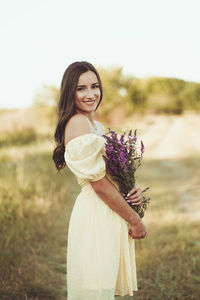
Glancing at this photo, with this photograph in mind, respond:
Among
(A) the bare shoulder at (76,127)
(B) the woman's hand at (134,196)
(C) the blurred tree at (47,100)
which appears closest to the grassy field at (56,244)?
(B) the woman's hand at (134,196)

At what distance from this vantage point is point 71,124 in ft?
6.51

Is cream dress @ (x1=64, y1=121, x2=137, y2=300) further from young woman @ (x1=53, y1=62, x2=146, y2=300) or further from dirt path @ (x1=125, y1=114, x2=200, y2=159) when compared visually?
dirt path @ (x1=125, y1=114, x2=200, y2=159)

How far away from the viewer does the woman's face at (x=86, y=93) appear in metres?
2.08

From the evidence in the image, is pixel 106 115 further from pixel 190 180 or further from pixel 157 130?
pixel 190 180

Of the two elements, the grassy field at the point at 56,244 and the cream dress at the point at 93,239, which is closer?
the cream dress at the point at 93,239

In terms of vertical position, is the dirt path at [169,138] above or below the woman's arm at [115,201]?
above

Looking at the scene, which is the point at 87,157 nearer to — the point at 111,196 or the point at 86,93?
the point at 111,196

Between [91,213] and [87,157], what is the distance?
39cm

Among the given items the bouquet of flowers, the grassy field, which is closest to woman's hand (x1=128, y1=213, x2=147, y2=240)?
the bouquet of flowers

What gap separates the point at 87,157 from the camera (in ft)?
6.15

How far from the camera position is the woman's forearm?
193cm

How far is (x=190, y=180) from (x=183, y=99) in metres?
22.3

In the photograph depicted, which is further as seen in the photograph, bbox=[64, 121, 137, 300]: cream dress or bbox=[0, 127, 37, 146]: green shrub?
bbox=[0, 127, 37, 146]: green shrub

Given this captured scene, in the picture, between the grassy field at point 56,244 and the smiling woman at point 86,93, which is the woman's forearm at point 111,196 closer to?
the smiling woman at point 86,93
